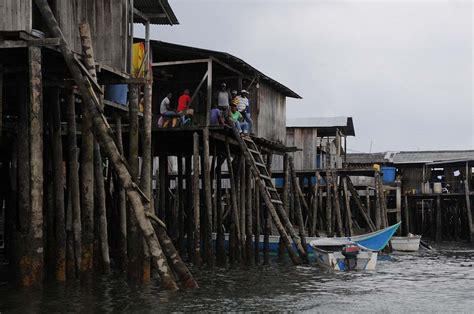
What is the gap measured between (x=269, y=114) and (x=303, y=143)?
364 inches

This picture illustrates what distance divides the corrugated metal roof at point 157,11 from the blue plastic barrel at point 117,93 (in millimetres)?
1971

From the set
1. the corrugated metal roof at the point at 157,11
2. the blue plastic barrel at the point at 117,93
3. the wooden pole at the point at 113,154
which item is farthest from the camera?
the corrugated metal roof at the point at 157,11

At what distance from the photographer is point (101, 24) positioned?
534 inches

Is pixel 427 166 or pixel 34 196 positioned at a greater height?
pixel 427 166

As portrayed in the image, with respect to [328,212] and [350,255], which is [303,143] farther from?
[350,255]

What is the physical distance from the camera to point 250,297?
1225cm

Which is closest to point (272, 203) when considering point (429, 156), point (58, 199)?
point (58, 199)

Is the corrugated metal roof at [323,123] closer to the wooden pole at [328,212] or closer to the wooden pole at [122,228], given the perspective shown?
the wooden pole at [328,212]

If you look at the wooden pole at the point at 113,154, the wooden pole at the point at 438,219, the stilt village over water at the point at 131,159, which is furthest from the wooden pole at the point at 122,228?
the wooden pole at the point at 438,219

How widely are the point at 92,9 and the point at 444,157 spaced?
3281cm

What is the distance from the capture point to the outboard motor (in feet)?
57.4

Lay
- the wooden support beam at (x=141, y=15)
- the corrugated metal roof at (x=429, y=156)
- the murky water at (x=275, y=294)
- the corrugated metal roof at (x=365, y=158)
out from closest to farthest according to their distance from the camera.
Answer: the murky water at (x=275, y=294), the wooden support beam at (x=141, y=15), the corrugated metal roof at (x=429, y=156), the corrugated metal roof at (x=365, y=158)

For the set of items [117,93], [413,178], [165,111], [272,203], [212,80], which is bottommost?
[272,203]

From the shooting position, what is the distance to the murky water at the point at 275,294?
10.8m
